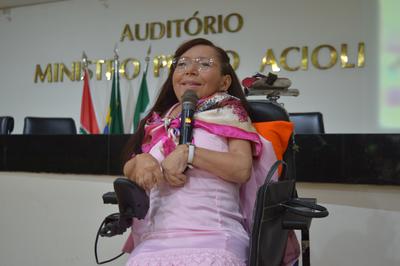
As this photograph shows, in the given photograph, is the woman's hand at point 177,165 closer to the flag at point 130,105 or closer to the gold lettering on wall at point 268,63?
the gold lettering on wall at point 268,63

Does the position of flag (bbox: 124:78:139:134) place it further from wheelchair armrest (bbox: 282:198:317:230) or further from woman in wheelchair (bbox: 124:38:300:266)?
wheelchair armrest (bbox: 282:198:317:230)

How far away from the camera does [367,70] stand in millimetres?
4113

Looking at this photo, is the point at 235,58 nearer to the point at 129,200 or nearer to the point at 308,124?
the point at 308,124

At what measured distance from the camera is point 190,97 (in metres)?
1.12

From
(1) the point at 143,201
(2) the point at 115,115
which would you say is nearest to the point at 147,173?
(1) the point at 143,201

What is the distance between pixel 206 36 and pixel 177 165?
383 cm

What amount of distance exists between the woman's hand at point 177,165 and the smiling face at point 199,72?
0.23 metres

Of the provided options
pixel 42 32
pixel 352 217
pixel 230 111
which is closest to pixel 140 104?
pixel 42 32

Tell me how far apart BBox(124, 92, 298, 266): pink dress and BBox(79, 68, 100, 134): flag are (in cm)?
362

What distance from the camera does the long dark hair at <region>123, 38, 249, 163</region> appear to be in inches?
50.3

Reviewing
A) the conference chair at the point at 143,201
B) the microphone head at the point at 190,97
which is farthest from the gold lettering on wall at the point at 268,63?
the microphone head at the point at 190,97

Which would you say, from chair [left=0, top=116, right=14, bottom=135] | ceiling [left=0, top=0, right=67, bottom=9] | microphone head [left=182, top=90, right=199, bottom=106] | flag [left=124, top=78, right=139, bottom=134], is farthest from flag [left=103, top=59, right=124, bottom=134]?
microphone head [left=182, top=90, right=199, bottom=106]

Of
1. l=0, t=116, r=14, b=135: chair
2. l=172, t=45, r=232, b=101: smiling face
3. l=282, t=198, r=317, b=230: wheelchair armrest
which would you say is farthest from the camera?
l=0, t=116, r=14, b=135: chair

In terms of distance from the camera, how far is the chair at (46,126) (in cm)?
316
